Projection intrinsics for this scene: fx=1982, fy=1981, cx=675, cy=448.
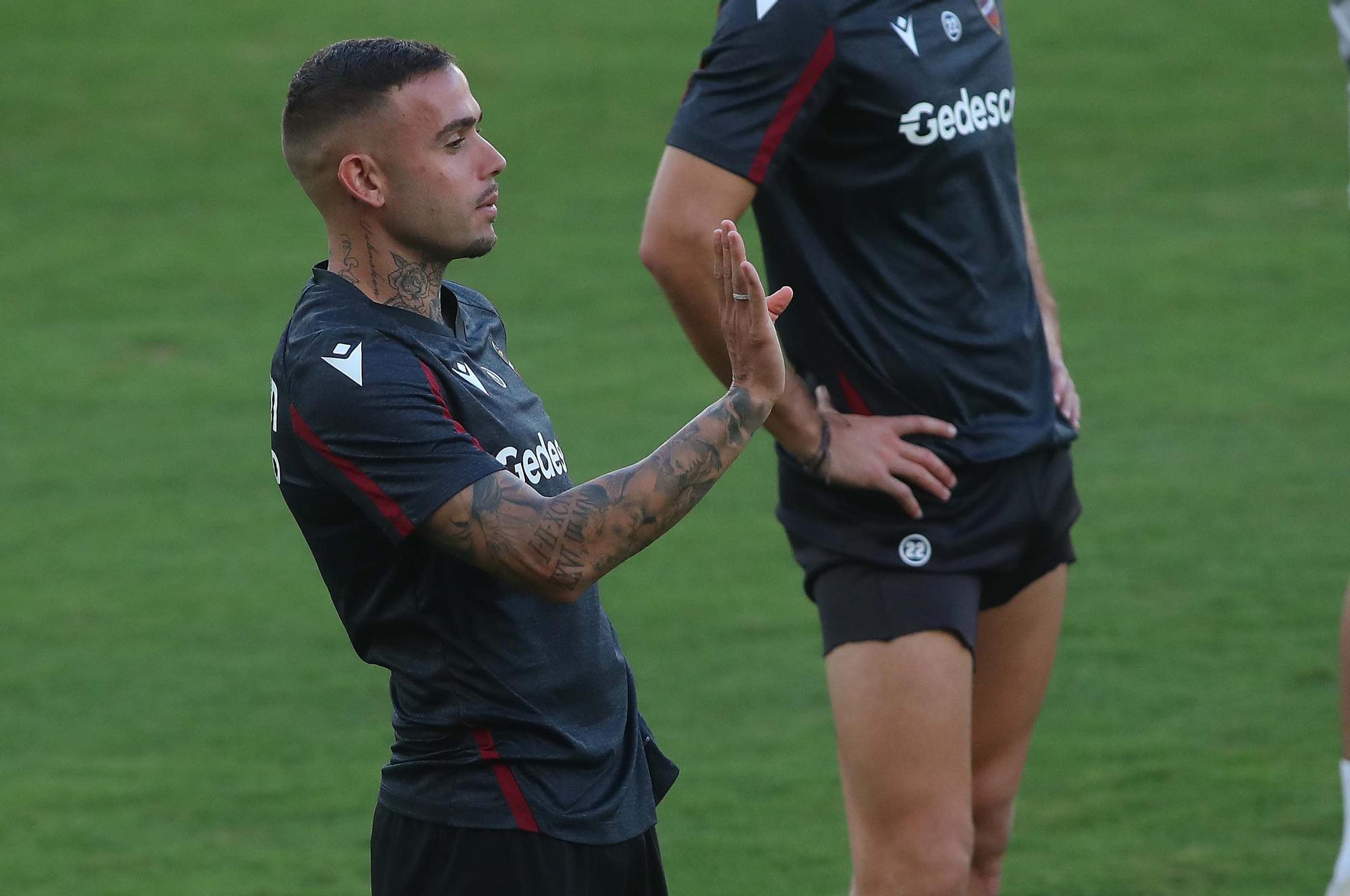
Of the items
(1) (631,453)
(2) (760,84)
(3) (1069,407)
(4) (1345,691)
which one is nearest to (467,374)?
(2) (760,84)

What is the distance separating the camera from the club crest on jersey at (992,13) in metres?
3.40

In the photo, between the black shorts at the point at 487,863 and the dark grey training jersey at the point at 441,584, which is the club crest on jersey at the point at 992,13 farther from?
the black shorts at the point at 487,863

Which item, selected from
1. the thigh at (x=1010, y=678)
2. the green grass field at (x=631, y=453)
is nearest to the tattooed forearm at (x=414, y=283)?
the thigh at (x=1010, y=678)

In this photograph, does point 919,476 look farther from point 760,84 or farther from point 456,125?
point 456,125

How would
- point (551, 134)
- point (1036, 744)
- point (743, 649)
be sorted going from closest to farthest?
point (1036, 744)
point (743, 649)
point (551, 134)

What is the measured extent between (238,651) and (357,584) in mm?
3551

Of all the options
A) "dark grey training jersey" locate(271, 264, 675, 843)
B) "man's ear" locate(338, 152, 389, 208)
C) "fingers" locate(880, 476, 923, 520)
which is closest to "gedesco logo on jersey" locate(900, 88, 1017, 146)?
"fingers" locate(880, 476, 923, 520)

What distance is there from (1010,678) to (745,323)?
1.27 m

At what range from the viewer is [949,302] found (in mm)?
3309

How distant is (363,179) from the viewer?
255cm

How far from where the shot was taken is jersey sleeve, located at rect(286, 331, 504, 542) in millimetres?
2404

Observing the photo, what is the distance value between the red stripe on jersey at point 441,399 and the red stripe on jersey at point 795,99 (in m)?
0.89

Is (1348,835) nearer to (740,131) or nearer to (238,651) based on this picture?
(740,131)

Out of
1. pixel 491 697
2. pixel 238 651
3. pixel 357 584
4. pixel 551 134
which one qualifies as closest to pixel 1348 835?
pixel 491 697
